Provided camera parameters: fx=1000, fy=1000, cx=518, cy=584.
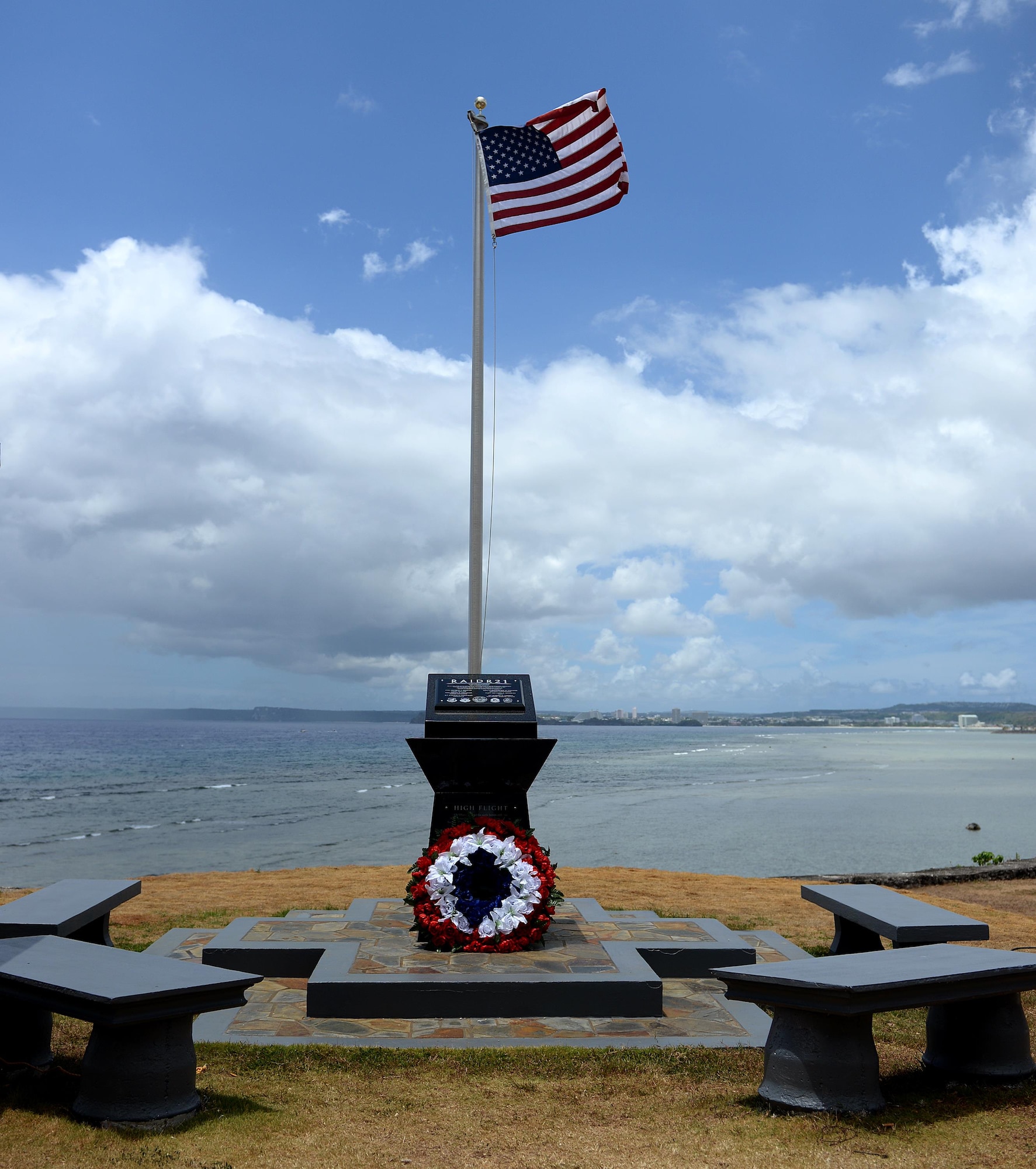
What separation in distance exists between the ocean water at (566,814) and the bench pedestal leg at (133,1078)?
14.9 meters

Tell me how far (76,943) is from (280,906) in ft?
19.4

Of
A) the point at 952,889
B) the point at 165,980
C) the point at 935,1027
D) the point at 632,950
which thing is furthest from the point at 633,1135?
the point at 952,889

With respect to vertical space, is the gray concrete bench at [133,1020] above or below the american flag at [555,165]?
below

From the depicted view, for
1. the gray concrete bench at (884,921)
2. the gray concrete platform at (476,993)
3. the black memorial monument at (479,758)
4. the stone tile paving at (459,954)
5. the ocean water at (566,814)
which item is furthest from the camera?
the ocean water at (566,814)

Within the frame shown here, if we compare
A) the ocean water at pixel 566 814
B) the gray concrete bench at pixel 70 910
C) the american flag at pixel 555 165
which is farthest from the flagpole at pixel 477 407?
the ocean water at pixel 566 814

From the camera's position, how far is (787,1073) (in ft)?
13.5

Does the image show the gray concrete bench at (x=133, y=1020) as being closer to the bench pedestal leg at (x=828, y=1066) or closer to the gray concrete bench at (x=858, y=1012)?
the gray concrete bench at (x=858, y=1012)

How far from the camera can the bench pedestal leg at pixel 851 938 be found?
6930mm

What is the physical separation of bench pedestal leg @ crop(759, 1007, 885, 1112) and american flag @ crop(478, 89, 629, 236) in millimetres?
7347

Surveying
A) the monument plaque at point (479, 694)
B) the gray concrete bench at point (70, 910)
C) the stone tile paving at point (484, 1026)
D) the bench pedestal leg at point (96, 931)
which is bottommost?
the stone tile paving at point (484, 1026)

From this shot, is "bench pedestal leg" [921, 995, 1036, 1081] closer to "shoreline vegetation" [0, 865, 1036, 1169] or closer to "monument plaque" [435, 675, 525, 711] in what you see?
"shoreline vegetation" [0, 865, 1036, 1169]

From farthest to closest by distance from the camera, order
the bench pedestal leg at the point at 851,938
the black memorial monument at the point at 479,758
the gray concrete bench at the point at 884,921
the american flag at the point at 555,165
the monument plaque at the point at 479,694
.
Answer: the american flag at the point at 555,165 < the monument plaque at the point at 479,694 < the black memorial monument at the point at 479,758 < the bench pedestal leg at the point at 851,938 < the gray concrete bench at the point at 884,921

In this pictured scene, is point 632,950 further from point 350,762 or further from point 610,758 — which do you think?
point 610,758

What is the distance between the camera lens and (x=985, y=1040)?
448 cm
